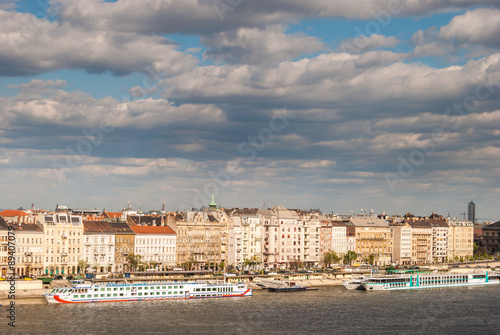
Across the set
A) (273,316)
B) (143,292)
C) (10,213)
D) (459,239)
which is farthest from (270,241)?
(273,316)

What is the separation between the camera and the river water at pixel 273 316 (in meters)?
71.8

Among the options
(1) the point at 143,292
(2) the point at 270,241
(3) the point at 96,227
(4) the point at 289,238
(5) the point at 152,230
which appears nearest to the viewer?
(1) the point at 143,292

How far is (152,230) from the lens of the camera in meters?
129

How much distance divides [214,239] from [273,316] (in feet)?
182

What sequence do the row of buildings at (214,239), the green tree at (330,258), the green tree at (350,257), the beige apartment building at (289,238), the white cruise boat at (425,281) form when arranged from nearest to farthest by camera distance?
the row of buildings at (214,239) → the white cruise boat at (425,281) → the beige apartment building at (289,238) → the green tree at (330,258) → the green tree at (350,257)

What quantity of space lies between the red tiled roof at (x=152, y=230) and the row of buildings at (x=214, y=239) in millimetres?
181

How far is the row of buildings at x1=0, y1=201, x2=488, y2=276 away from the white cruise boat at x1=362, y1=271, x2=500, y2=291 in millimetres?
25880

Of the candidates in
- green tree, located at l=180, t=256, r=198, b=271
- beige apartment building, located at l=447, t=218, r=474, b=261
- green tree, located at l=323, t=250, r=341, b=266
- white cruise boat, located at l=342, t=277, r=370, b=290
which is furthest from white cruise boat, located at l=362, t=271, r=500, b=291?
beige apartment building, located at l=447, t=218, r=474, b=261

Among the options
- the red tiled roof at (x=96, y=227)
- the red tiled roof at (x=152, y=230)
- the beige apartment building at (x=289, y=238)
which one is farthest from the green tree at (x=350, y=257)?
the red tiled roof at (x=96, y=227)

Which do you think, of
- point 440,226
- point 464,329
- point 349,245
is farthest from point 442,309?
point 440,226

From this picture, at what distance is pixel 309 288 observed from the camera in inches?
4532

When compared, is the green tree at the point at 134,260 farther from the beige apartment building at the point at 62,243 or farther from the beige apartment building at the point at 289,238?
the beige apartment building at the point at 289,238

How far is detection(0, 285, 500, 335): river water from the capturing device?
71.8 m

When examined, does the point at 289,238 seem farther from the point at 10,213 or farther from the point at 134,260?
the point at 10,213
